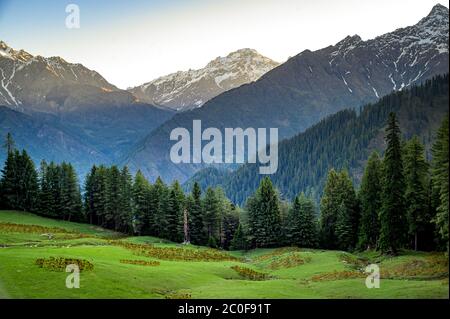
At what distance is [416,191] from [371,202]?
11726 mm

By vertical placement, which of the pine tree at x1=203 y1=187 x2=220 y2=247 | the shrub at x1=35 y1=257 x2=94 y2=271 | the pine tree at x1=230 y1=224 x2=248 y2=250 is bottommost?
the pine tree at x1=230 y1=224 x2=248 y2=250

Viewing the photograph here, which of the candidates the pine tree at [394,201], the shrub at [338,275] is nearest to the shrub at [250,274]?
the shrub at [338,275]

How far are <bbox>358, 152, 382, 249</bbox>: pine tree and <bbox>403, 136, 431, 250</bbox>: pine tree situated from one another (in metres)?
8.26

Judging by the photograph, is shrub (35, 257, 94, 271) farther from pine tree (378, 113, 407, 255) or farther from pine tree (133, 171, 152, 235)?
pine tree (133, 171, 152, 235)

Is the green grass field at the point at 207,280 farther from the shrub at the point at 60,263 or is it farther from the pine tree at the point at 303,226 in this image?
the pine tree at the point at 303,226

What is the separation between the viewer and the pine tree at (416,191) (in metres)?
64.4

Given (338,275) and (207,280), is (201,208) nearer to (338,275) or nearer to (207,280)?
(338,275)

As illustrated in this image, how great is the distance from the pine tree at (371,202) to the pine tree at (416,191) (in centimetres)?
826

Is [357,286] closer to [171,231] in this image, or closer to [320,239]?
[320,239]

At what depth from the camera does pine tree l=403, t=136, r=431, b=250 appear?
211 ft

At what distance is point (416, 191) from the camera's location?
64.4 metres

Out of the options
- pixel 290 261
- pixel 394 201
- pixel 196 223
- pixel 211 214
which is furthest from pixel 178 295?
Answer: pixel 196 223

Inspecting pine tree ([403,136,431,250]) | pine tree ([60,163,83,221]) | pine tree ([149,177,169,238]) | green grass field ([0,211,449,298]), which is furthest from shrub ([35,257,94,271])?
pine tree ([60,163,83,221])
